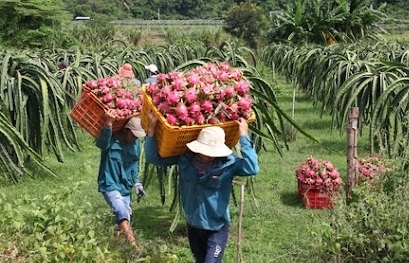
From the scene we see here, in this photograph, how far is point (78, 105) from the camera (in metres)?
4.71

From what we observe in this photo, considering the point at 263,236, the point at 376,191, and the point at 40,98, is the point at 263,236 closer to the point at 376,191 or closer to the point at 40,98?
the point at 376,191

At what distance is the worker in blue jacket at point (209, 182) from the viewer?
12.4ft

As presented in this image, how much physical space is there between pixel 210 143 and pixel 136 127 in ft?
4.43

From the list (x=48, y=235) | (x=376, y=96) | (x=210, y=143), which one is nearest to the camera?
(x=48, y=235)

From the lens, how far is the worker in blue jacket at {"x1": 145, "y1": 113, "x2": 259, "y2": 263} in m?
3.78

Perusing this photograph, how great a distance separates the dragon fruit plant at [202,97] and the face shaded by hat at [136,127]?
1.01m

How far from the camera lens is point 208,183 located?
3.87 m

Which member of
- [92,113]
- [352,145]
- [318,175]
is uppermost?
[92,113]

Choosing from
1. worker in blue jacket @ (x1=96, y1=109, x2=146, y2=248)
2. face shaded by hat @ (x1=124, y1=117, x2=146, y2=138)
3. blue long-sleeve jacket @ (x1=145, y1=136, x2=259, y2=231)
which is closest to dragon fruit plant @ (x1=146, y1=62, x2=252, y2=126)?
blue long-sleeve jacket @ (x1=145, y1=136, x2=259, y2=231)

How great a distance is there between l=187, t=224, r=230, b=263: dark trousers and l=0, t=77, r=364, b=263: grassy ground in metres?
0.27

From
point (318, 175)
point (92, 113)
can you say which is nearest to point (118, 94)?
point (92, 113)

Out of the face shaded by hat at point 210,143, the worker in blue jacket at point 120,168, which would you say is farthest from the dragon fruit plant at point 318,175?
the face shaded by hat at point 210,143

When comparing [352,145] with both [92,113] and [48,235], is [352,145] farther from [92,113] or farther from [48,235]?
[48,235]

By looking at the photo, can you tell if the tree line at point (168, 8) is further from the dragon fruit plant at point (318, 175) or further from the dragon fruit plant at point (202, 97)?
the dragon fruit plant at point (202, 97)
